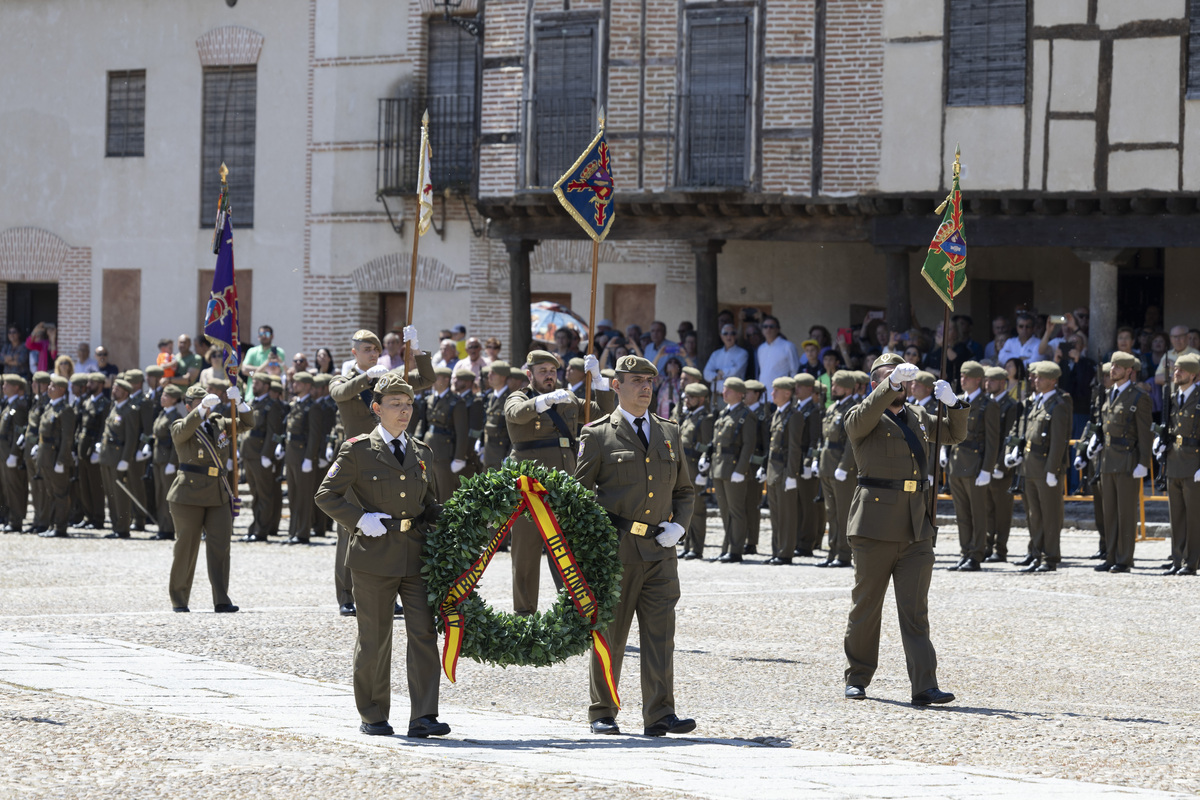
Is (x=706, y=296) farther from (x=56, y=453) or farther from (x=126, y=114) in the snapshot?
(x=126, y=114)

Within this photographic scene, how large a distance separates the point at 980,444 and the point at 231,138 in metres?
16.0

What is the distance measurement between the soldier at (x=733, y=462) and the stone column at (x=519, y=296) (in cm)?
681

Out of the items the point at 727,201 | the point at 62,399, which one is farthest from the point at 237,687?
the point at 727,201

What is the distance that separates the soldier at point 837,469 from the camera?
17.0 meters

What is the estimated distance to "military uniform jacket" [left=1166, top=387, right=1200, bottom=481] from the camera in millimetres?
16484

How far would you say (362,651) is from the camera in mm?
8453

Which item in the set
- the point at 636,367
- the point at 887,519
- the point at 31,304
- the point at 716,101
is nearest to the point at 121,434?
the point at 716,101

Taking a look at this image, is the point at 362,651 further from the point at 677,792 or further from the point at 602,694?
the point at 677,792

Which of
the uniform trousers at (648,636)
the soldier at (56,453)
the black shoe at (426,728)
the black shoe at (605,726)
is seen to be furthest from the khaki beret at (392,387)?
the soldier at (56,453)

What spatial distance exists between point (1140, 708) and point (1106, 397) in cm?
831

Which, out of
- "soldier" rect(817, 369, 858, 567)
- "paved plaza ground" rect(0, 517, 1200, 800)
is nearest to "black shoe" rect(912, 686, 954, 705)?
"paved plaza ground" rect(0, 517, 1200, 800)

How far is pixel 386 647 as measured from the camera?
8.51m

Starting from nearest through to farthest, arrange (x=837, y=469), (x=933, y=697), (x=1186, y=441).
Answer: (x=933, y=697)
(x=1186, y=441)
(x=837, y=469)

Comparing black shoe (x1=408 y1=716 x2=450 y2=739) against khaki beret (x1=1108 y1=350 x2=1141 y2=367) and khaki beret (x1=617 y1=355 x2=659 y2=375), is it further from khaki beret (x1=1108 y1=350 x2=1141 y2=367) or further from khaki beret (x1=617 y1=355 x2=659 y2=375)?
khaki beret (x1=1108 y1=350 x2=1141 y2=367)
